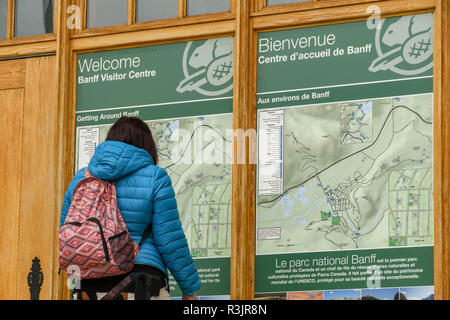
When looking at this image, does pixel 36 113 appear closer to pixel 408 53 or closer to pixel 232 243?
pixel 232 243

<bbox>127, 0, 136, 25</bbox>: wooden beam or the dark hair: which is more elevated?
<bbox>127, 0, 136, 25</bbox>: wooden beam

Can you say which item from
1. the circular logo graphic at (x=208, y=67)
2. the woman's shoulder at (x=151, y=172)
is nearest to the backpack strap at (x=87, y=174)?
the woman's shoulder at (x=151, y=172)

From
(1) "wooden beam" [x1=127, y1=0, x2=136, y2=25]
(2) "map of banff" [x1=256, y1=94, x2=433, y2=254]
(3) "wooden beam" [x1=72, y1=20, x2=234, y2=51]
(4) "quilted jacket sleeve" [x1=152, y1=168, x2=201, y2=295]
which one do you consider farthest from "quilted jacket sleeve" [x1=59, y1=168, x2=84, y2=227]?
(1) "wooden beam" [x1=127, y1=0, x2=136, y2=25]

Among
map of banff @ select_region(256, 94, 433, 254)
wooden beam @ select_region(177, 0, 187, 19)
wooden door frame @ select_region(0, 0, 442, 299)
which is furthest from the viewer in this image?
wooden beam @ select_region(177, 0, 187, 19)

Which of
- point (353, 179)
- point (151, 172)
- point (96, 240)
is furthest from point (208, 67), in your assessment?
point (96, 240)

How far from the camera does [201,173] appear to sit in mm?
8195

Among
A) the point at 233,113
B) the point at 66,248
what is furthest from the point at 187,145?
the point at 66,248

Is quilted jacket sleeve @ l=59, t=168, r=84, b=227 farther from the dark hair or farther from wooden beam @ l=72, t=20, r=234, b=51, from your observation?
wooden beam @ l=72, t=20, r=234, b=51

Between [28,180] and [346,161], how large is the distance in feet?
9.18

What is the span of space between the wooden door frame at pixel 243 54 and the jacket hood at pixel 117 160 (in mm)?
1721

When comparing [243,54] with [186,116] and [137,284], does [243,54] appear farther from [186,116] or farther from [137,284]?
[137,284]

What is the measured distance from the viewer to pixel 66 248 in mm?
6129

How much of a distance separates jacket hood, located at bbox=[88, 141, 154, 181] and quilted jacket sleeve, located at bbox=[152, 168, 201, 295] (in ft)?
0.46

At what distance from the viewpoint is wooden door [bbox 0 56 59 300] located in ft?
28.5
